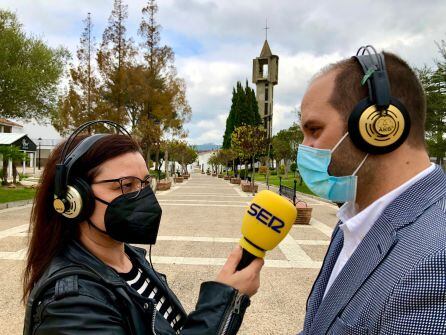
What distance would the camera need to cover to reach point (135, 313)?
1490 mm

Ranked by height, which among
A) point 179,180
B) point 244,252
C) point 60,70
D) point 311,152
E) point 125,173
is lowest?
point 179,180

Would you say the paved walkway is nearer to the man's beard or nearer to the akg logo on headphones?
the man's beard

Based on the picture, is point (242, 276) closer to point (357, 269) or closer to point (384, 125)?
point (357, 269)

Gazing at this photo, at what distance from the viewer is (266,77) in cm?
6762

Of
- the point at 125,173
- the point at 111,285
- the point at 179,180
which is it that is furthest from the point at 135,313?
the point at 179,180

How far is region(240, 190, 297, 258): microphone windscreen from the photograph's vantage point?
4.89 feet

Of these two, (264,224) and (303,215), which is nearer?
(264,224)

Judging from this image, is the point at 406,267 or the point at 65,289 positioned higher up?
the point at 406,267

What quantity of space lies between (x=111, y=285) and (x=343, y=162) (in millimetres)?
1060

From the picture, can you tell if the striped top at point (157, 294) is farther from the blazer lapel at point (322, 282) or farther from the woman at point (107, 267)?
the blazer lapel at point (322, 282)

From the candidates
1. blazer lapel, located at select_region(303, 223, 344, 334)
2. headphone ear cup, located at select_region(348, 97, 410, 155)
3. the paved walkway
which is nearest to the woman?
blazer lapel, located at select_region(303, 223, 344, 334)

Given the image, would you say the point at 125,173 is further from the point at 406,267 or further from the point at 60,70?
the point at 60,70

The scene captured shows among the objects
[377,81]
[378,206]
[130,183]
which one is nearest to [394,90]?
[377,81]

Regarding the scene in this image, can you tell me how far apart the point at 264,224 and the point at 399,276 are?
1.81 ft
